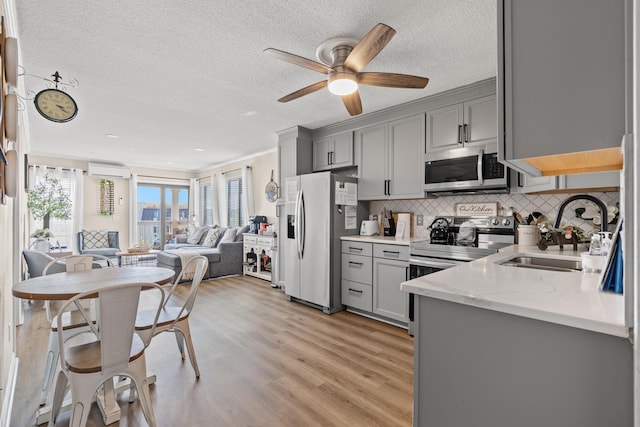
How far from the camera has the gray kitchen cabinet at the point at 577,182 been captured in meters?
2.09

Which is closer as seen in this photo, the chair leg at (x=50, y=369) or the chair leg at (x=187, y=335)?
the chair leg at (x=50, y=369)

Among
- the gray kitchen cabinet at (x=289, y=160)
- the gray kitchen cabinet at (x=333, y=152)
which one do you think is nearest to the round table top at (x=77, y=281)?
the gray kitchen cabinet at (x=289, y=160)

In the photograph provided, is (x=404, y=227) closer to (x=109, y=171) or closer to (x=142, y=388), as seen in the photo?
(x=142, y=388)

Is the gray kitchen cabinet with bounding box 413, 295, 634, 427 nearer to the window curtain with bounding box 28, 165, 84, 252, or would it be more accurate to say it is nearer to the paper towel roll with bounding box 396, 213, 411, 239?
the paper towel roll with bounding box 396, 213, 411, 239

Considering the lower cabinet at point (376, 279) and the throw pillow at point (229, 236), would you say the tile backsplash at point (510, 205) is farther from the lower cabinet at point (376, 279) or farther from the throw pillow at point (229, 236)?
the throw pillow at point (229, 236)

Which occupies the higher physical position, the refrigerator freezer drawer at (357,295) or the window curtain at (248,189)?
the window curtain at (248,189)

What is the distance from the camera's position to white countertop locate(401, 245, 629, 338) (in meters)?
0.85

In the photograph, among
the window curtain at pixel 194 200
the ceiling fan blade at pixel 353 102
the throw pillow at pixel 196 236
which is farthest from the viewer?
the window curtain at pixel 194 200

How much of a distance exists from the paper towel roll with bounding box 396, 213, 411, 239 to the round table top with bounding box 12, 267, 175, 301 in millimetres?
2506

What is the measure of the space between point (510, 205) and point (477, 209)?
30 centimetres

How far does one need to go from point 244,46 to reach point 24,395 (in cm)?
283

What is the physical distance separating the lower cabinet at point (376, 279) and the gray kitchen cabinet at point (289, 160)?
1113mm

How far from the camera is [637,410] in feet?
2.16

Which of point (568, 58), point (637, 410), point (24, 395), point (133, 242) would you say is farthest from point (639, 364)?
point (133, 242)
